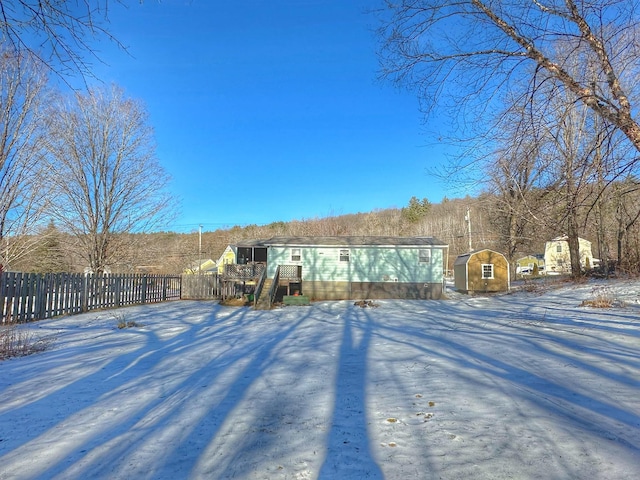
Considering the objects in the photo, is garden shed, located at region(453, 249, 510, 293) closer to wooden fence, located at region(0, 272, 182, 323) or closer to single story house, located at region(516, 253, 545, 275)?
wooden fence, located at region(0, 272, 182, 323)

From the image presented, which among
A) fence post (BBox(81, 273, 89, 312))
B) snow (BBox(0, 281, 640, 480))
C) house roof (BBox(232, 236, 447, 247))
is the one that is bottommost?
snow (BBox(0, 281, 640, 480))

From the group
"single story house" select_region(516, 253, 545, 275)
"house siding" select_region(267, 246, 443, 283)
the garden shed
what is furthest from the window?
"single story house" select_region(516, 253, 545, 275)

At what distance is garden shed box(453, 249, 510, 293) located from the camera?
25.6 meters

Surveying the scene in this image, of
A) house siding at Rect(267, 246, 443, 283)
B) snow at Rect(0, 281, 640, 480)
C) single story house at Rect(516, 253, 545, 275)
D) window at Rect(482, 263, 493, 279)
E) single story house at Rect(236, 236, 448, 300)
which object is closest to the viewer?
snow at Rect(0, 281, 640, 480)

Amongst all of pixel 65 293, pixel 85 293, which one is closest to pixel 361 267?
pixel 85 293

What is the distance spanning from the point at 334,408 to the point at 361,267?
1876 cm

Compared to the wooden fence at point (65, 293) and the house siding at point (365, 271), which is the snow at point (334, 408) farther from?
the house siding at point (365, 271)

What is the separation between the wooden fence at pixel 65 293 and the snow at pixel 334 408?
13.9 feet

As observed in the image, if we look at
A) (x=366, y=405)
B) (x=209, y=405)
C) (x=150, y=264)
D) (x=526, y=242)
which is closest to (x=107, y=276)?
(x=150, y=264)

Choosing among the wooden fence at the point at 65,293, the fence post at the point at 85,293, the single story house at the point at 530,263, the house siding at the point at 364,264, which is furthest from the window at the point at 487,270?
the single story house at the point at 530,263

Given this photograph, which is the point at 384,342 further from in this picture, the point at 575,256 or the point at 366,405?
the point at 575,256

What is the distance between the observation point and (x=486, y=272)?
84.8 feet

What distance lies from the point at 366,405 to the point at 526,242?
27.3 meters

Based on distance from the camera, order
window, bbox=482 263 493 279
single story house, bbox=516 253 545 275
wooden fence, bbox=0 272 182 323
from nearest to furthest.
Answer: wooden fence, bbox=0 272 182 323 < window, bbox=482 263 493 279 < single story house, bbox=516 253 545 275
